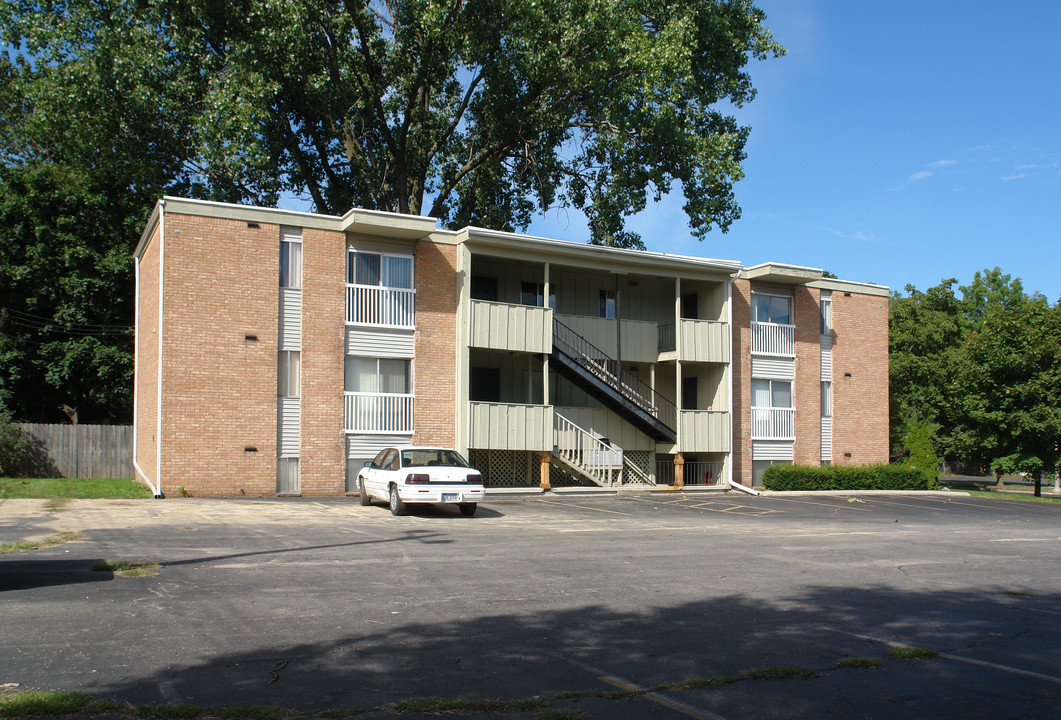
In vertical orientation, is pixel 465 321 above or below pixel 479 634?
above

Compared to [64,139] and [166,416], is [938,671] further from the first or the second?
[64,139]

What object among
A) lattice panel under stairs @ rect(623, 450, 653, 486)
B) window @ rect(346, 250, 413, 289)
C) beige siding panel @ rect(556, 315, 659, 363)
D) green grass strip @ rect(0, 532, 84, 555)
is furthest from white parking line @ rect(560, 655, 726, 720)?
lattice panel under stairs @ rect(623, 450, 653, 486)

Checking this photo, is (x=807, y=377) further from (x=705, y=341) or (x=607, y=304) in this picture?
(x=607, y=304)

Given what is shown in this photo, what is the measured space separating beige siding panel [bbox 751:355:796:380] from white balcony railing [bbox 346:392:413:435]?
1274cm

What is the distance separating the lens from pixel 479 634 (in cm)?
739

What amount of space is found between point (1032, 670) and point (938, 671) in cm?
75

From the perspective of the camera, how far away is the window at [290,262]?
78.6 feet

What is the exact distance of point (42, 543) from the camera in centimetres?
1225

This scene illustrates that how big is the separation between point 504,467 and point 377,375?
5492mm

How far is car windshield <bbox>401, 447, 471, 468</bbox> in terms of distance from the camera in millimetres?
18383

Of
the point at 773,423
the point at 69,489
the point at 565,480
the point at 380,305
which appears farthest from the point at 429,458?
the point at 773,423

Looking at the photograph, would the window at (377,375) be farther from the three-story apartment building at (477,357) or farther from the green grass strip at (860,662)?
the green grass strip at (860,662)

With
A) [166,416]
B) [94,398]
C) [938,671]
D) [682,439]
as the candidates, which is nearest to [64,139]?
[94,398]

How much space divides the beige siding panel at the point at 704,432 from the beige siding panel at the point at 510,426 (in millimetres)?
5079
